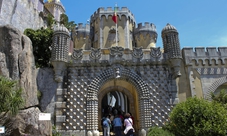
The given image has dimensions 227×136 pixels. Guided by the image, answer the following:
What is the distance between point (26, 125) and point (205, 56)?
15.8 meters

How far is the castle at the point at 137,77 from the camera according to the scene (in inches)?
625

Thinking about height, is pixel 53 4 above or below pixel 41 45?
above

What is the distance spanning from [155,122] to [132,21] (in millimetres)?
21146

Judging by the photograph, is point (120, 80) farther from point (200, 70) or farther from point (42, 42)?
point (42, 42)

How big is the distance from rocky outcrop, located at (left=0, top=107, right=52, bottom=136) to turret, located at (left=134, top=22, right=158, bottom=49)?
900 inches

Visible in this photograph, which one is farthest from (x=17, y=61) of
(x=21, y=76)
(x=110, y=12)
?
(x=110, y=12)

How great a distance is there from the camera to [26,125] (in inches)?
461

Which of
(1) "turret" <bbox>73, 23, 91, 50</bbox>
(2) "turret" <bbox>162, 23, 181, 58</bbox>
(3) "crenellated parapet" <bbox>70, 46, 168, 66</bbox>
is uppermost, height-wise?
(1) "turret" <bbox>73, 23, 91, 50</bbox>

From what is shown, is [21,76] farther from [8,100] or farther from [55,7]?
[55,7]

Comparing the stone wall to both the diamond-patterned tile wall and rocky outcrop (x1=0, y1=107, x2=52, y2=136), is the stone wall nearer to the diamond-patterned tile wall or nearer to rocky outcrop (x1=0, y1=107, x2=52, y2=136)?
the diamond-patterned tile wall

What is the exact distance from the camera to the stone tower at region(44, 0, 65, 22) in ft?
170

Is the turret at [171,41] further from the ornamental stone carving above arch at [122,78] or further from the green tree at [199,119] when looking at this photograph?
the green tree at [199,119]

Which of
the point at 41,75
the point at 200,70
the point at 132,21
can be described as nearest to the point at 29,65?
the point at 41,75

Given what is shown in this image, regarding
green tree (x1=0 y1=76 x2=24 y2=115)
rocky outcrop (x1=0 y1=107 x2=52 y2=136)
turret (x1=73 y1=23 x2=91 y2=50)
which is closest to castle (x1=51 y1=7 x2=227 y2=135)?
rocky outcrop (x1=0 y1=107 x2=52 y2=136)
